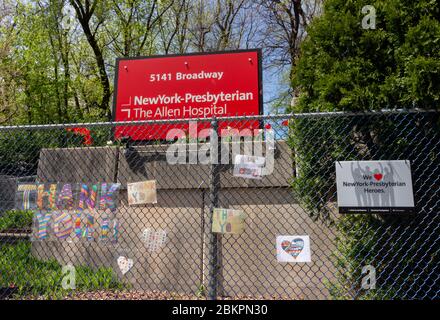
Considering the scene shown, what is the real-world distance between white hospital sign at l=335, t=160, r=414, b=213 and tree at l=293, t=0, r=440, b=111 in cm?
55

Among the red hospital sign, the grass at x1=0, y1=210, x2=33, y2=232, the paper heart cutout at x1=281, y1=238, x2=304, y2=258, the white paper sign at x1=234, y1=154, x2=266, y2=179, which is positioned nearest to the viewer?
the paper heart cutout at x1=281, y1=238, x2=304, y2=258

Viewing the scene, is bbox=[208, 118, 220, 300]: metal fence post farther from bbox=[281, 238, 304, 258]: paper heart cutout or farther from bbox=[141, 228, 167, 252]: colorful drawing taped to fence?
bbox=[141, 228, 167, 252]: colorful drawing taped to fence

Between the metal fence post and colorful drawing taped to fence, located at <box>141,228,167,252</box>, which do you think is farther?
colorful drawing taped to fence, located at <box>141,228,167,252</box>

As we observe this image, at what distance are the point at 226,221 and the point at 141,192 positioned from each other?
123cm

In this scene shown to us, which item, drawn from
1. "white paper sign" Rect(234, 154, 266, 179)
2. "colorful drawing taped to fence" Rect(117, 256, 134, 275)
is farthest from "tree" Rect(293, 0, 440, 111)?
"colorful drawing taped to fence" Rect(117, 256, 134, 275)

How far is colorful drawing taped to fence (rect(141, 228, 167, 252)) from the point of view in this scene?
421 centimetres

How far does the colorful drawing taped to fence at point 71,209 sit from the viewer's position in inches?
163

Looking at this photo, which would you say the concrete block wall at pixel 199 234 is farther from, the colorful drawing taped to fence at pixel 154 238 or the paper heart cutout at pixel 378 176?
the paper heart cutout at pixel 378 176

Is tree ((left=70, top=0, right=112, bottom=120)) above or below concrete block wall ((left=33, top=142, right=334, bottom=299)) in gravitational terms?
above

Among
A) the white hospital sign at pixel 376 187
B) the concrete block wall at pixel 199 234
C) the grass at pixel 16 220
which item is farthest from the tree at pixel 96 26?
the white hospital sign at pixel 376 187

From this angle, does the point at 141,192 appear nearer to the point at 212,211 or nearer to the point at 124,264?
the point at 124,264

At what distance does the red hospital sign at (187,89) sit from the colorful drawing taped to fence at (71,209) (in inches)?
39.4

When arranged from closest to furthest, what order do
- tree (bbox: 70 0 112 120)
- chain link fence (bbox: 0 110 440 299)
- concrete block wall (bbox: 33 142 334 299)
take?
chain link fence (bbox: 0 110 440 299) → concrete block wall (bbox: 33 142 334 299) → tree (bbox: 70 0 112 120)

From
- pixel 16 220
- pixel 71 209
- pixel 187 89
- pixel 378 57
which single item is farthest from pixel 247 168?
pixel 16 220
